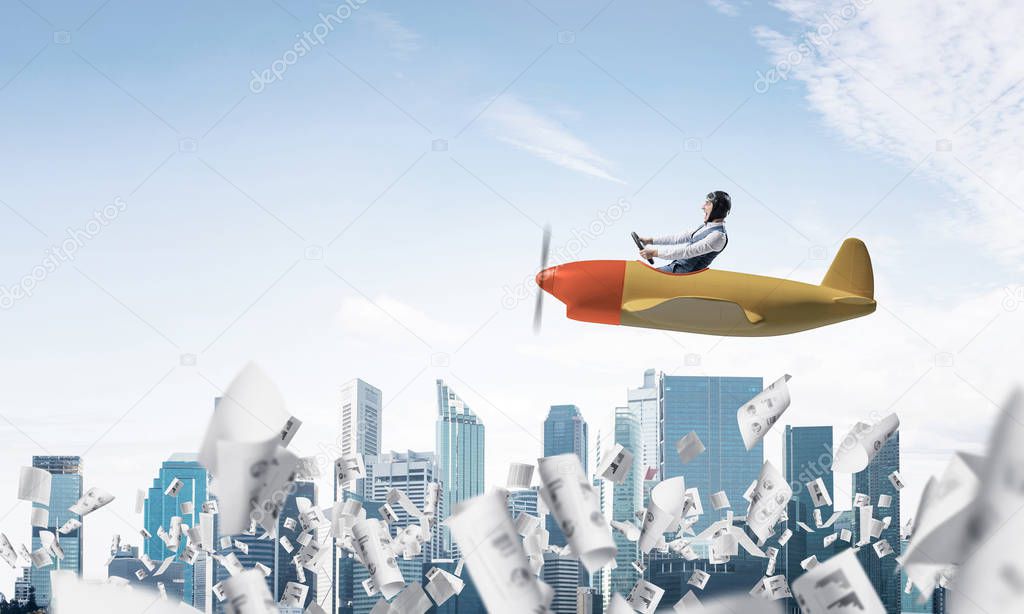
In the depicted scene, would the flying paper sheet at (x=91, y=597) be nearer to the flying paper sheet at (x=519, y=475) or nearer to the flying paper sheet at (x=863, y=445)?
the flying paper sheet at (x=519, y=475)

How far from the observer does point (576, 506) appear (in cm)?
461

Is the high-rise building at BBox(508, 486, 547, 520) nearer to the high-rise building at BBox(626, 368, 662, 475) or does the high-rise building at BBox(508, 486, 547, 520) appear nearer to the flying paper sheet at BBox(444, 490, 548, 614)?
the flying paper sheet at BBox(444, 490, 548, 614)

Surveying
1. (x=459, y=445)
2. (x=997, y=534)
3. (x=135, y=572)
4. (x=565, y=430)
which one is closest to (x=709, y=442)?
(x=565, y=430)

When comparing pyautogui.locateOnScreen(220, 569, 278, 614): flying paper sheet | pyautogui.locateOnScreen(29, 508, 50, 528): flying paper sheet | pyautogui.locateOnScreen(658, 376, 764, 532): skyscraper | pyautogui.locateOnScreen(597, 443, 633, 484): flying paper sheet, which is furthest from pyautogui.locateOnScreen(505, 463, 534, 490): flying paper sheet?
pyautogui.locateOnScreen(658, 376, 764, 532): skyscraper

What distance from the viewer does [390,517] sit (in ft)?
23.9

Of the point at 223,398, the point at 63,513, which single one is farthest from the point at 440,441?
the point at 223,398

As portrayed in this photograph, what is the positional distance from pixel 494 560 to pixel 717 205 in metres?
3.90

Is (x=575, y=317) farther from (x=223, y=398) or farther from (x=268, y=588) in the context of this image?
(x=268, y=588)

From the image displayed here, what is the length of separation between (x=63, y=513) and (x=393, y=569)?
4015 mm

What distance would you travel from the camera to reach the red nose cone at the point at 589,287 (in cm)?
713

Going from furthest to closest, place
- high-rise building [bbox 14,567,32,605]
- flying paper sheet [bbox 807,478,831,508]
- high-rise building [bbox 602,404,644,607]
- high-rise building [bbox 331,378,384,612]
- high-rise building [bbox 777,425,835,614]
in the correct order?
high-rise building [bbox 602,404,644,607], high-rise building [bbox 777,425,835,614], high-rise building [bbox 14,567,32,605], high-rise building [bbox 331,378,384,612], flying paper sheet [bbox 807,478,831,508]

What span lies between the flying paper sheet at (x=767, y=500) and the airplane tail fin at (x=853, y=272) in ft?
5.57

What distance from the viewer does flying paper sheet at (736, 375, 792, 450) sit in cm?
666

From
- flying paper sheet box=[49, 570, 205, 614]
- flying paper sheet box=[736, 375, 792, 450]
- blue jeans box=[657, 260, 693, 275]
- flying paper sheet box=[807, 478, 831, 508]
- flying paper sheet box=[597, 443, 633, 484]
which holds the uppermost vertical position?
blue jeans box=[657, 260, 693, 275]
